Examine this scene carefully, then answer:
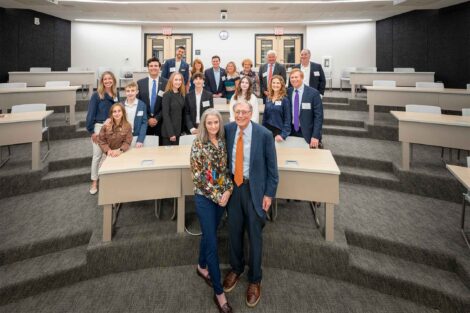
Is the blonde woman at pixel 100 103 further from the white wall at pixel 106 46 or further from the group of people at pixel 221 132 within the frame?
the white wall at pixel 106 46

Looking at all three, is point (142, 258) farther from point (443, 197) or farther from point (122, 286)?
point (443, 197)

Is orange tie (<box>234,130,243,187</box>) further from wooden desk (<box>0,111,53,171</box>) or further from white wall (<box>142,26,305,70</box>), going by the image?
white wall (<box>142,26,305,70</box>)

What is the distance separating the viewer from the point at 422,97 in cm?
501

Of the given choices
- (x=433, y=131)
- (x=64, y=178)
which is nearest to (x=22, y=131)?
(x=64, y=178)

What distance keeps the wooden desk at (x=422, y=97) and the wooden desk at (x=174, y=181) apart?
3078 mm

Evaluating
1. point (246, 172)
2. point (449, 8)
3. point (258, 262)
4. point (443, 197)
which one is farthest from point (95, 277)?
point (449, 8)

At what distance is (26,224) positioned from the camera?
3.04m

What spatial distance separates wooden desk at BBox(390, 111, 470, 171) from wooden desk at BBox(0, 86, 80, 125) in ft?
Result: 17.6

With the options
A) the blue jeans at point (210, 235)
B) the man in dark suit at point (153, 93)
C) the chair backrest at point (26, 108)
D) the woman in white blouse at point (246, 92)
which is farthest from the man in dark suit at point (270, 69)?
the chair backrest at point (26, 108)

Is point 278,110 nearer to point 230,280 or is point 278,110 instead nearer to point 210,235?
point 210,235

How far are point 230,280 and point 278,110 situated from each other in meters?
1.91

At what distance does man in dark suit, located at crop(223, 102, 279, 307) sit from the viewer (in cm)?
219

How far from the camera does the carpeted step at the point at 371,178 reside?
3861mm

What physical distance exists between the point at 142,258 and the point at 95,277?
428mm
